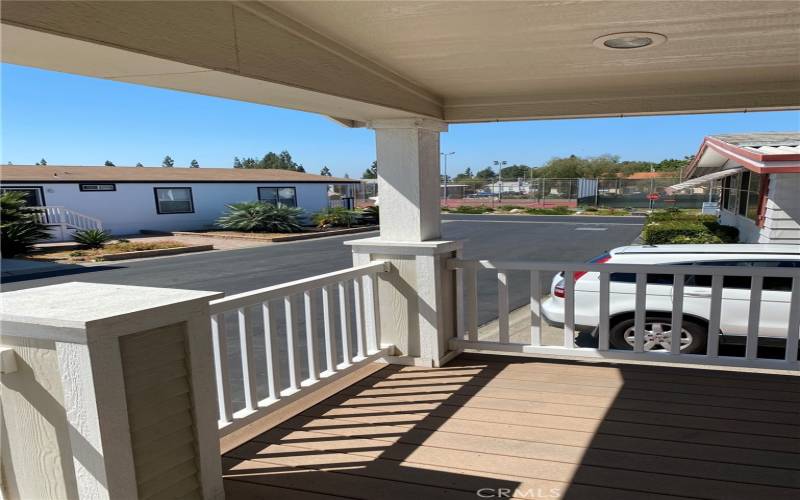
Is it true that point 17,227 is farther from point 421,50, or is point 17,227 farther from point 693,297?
point 693,297

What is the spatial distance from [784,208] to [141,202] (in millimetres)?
21333

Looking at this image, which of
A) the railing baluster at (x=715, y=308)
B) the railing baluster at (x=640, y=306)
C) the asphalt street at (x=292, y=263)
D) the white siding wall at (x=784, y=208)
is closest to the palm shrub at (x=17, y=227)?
the asphalt street at (x=292, y=263)

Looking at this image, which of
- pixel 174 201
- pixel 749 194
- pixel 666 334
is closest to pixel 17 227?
pixel 174 201

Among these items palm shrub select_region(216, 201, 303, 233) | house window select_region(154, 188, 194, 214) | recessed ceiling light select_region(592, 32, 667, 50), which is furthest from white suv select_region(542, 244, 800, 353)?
house window select_region(154, 188, 194, 214)

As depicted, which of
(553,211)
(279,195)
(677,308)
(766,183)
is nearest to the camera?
(677,308)

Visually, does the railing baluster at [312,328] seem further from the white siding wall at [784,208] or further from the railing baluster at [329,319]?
the white siding wall at [784,208]

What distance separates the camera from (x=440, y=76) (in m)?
3.14

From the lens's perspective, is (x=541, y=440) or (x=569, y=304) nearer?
(x=541, y=440)

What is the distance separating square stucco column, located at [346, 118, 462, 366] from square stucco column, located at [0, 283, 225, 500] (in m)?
2.06

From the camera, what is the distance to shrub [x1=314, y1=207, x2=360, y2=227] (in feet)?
71.9

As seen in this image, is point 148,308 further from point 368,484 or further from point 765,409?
point 765,409

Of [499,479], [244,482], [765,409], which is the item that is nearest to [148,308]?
Answer: [244,482]

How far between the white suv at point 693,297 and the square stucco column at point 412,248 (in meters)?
1.79

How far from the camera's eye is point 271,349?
9.37 ft
